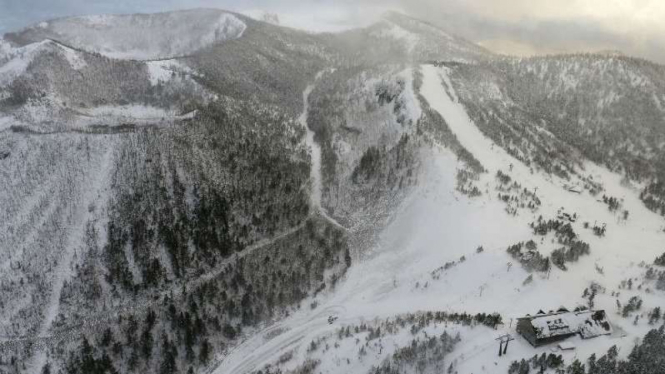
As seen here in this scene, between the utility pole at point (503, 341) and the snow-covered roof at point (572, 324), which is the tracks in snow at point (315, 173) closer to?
the utility pole at point (503, 341)

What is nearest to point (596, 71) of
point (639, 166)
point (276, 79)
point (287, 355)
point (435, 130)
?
point (639, 166)

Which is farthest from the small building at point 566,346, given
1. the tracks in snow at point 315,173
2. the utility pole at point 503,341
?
the tracks in snow at point 315,173

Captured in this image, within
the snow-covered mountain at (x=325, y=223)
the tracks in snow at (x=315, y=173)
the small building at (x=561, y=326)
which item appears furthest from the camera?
the tracks in snow at (x=315, y=173)

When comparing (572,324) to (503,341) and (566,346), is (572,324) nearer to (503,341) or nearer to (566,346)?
(566,346)

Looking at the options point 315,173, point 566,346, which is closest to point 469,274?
point 566,346

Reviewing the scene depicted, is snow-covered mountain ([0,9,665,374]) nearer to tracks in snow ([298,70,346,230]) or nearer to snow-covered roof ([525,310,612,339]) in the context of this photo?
tracks in snow ([298,70,346,230])

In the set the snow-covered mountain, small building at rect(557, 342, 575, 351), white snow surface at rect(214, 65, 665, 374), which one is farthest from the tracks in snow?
small building at rect(557, 342, 575, 351)

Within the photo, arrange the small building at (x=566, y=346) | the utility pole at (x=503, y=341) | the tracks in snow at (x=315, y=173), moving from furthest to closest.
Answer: the tracks in snow at (x=315, y=173) → the utility pole at (x=503, y=341) → the small building at (x=566, y=346)
